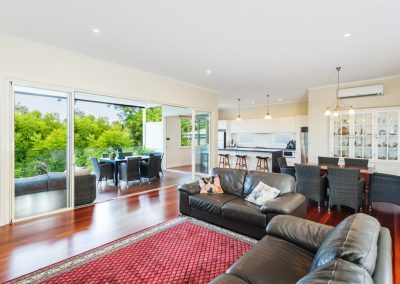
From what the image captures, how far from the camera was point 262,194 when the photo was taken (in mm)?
3250

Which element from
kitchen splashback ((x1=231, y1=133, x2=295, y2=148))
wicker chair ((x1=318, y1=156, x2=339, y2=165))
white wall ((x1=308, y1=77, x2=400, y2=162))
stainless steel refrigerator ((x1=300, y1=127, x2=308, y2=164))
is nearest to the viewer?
wicker chair ((x1=318, y1=156, x2=339, y2=165))

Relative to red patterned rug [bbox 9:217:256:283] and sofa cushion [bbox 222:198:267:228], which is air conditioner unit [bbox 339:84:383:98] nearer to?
sofa cushion [bbox 222:198:267:228]

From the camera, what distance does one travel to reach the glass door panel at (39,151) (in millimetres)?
3666

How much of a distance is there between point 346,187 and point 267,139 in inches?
223

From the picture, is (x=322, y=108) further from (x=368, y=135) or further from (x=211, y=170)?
(x=211, y=170)

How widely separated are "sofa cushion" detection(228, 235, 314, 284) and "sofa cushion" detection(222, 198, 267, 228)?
0.82 metres

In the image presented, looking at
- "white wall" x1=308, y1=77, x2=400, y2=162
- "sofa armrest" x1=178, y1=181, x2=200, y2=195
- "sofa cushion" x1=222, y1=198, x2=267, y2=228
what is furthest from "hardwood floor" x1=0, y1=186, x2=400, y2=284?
"white wall" x1=308, y1=77, x2=400, y2=162

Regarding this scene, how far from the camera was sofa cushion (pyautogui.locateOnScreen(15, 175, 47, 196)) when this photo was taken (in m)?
3.66

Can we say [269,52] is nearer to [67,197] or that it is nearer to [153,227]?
[153,227]

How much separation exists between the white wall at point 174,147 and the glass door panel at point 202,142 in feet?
8.27

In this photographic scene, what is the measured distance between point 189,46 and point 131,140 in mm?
6095

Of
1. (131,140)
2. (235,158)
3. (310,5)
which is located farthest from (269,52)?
(131,140)

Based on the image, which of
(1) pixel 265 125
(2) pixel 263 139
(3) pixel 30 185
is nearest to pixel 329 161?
(1) pixel 265 125

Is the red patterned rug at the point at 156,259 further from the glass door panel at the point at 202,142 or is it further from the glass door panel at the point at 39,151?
the glass door panel at the point at 202,142
